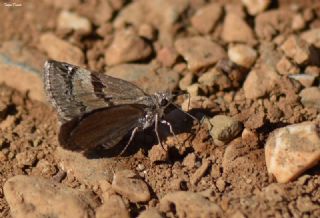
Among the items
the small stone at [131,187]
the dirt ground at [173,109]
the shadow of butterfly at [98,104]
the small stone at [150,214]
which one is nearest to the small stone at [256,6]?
the dirt ground at [173,109]

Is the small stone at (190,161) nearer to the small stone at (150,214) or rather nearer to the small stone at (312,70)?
the small stone at (150,214)

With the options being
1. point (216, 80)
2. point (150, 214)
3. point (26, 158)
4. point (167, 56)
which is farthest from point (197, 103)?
point (26, 158)

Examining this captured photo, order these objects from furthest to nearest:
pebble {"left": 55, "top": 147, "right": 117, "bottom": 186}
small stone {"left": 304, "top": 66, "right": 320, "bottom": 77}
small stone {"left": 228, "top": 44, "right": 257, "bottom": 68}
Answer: small stone {"left": 228, "top": 44, "right": 257, "bottom": 68} → small stone {"left": 304, "top": 66, "right": 320, "bottom": 77} → pebble {"left": 55, "top": 147, "right": 117, "bottom": 186}

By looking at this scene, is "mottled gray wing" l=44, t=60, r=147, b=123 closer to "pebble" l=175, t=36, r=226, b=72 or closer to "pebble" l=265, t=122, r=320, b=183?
"pebble" l=175, t=36, r=226, b=72

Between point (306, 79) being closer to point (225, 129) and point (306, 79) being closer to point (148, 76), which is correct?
point (225, 129)

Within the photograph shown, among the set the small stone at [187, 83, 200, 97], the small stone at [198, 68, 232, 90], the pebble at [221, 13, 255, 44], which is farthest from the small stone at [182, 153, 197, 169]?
the pebble at [221, 13, 255, 44]

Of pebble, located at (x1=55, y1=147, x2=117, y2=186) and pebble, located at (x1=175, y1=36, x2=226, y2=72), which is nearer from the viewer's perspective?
pebble, located at (x1=55, y1=147, x2=117, y2=186)

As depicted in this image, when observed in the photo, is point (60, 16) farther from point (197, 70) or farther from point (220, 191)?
point (220, 191)
